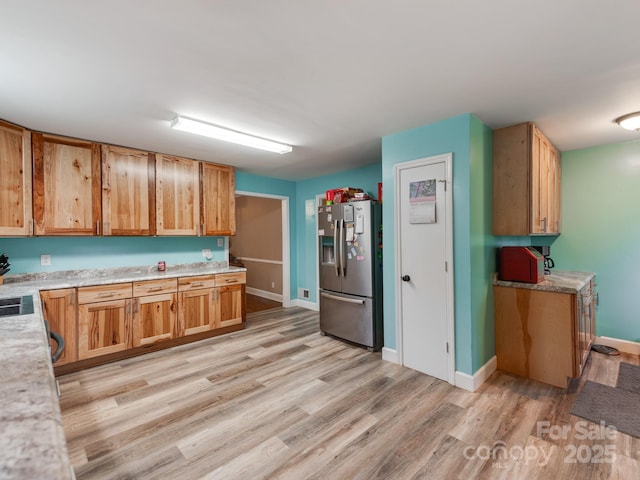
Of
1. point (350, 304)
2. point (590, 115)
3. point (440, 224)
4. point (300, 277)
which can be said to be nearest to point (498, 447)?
point (440, 224)

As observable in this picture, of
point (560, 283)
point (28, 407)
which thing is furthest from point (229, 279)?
point (560, 283)

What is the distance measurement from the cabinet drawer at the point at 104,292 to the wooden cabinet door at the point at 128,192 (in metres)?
0.63

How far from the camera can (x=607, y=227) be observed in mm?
3488

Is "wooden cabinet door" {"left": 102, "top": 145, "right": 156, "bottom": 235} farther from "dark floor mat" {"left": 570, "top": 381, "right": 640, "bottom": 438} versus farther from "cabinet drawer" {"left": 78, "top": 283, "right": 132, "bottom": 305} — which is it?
"dark floor mat" {"left": 570, "top": 381, "right": 640, "bottom": 438}

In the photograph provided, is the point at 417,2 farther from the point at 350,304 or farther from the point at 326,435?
the point at 350,304

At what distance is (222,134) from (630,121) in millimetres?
3642

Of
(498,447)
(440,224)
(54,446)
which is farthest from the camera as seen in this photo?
(440,224)

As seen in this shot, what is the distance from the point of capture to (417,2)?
1381mm

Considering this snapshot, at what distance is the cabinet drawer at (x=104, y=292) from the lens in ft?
10.1

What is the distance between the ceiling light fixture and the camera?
101 inches

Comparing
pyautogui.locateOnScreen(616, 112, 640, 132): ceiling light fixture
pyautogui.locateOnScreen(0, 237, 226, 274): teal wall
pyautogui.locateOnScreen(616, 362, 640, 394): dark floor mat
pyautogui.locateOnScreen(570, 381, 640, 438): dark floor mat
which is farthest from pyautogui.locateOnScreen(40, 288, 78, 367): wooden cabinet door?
pyautogui.locateOnScreen(616, 112, 640, 132): ceiling light fixture

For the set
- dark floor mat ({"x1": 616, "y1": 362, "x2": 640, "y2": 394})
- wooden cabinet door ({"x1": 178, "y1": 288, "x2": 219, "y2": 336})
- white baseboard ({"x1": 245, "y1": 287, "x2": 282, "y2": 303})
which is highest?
wooden cabinet door ({"x1": 178, "y1": 288, "x2": 219, "y2": 336})

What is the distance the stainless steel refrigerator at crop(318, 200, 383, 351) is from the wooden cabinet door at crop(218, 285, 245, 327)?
4.03ft

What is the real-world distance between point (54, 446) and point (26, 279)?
3.58m
